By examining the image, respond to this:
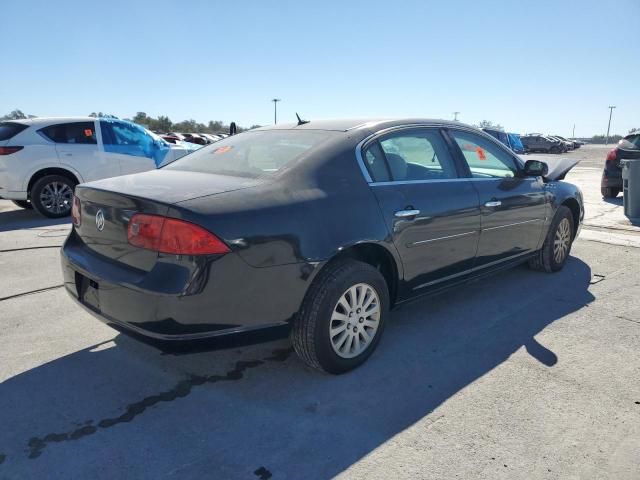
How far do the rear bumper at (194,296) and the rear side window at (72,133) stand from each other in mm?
6618

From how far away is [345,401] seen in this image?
9.27ft

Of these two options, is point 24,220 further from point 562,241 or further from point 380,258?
point 562,241

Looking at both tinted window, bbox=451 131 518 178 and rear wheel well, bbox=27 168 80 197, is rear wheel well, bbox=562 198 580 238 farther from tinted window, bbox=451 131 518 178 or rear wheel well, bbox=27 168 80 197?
rear wheel well, bbox=27 168 80 197

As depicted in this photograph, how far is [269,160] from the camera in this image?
3.23 metres

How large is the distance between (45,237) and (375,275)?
18.1 feet

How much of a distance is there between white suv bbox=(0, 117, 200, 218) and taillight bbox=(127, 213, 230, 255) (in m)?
6.79

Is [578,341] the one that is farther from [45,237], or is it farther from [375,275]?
[45,237]

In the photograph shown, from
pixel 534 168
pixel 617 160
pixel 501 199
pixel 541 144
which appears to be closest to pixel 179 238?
pixel 501 199

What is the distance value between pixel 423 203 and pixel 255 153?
120 cm

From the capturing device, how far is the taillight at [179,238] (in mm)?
2453

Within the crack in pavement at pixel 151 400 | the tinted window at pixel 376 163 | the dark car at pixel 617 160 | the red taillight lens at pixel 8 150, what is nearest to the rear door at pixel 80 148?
the red taillight lens at pixel 8 150

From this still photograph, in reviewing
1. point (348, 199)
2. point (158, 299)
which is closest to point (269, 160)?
point (348, 199)

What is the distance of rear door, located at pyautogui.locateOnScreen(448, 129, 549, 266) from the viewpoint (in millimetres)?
4027

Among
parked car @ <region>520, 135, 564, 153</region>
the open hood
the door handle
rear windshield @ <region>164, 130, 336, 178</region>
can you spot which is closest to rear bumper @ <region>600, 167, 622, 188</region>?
the open hood
